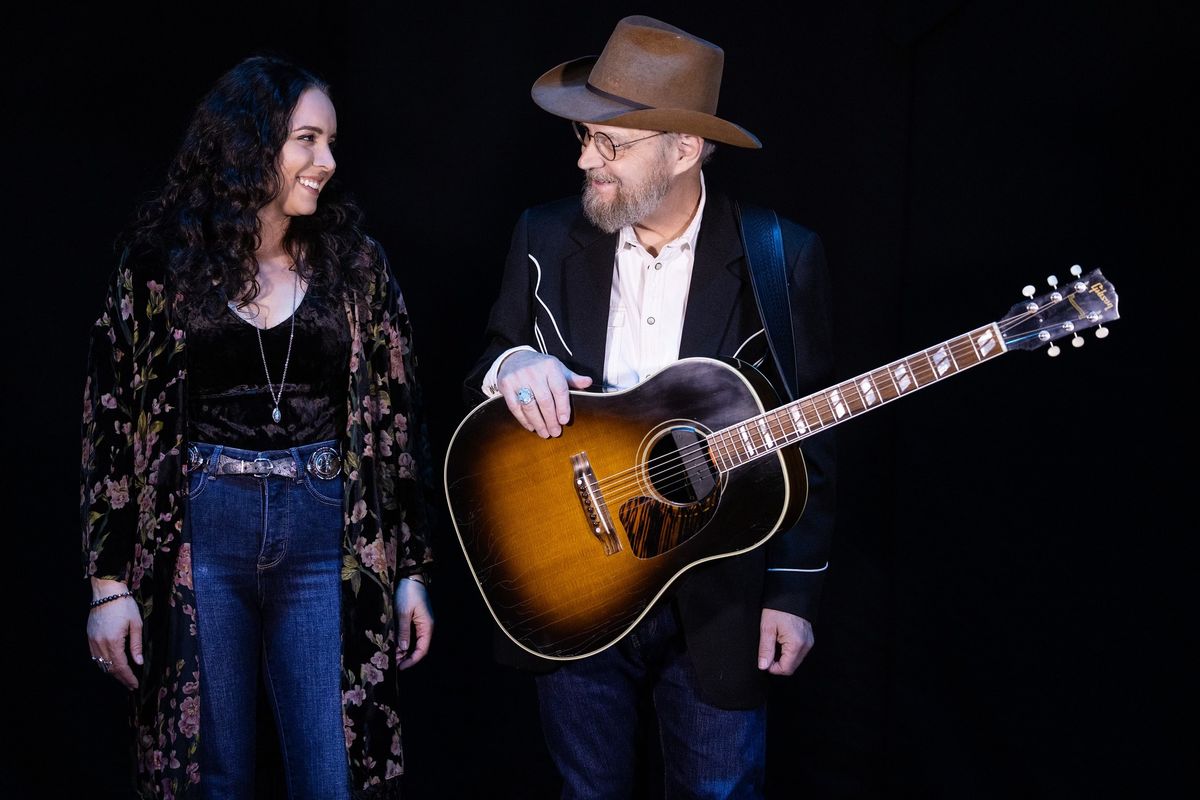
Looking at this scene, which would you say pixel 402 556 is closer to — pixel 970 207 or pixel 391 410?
pixel 391 410

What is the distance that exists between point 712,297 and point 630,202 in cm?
26

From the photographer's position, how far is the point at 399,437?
2518 mm

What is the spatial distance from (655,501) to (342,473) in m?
0.72

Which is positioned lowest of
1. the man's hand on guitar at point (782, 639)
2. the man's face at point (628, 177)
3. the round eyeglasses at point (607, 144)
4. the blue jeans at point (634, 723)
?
the blue jeans at point (634, 723)

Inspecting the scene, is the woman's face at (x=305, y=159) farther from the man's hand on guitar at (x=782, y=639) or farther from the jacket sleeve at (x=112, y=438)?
the man's hand on guitar at (x=782, y=639)

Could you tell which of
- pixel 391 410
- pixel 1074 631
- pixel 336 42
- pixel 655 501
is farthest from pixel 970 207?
pixel 336 42

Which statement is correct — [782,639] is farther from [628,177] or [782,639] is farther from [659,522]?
[628,177]

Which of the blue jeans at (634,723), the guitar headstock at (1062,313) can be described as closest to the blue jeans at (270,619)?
the blue jeans at (634,723)

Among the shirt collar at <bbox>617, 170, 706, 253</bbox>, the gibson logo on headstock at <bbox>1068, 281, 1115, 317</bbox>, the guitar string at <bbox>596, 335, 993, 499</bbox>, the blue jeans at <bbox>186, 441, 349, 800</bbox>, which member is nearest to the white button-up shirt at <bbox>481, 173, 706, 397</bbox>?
the shirt collar at <bbox>617, 170, 706, 253</bbox>

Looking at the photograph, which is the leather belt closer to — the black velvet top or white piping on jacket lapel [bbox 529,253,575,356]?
the black velvet top

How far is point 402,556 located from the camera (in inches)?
99.3

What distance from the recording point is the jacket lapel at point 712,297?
2.26 m

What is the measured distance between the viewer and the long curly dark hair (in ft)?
7.75

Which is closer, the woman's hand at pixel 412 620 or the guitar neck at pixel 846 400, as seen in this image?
the guitar neck at pixel 846 400
